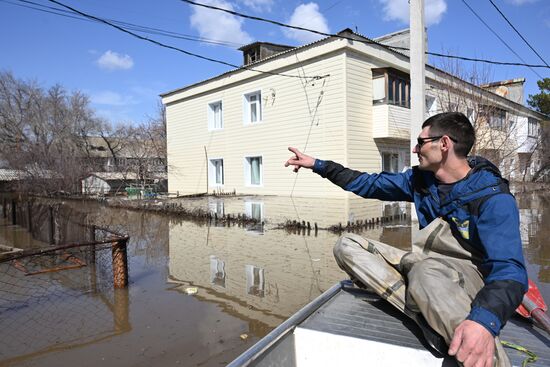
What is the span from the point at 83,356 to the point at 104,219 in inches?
391

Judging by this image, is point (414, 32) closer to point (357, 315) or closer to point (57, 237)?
point (357, 315)

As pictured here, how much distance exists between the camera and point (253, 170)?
60.8 ft

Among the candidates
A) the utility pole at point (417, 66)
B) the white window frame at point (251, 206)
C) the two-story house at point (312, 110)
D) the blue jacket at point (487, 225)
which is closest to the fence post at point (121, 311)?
the blue jacket at point (487, 225)

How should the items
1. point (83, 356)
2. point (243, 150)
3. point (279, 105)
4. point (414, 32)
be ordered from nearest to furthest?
1. point (83, 356)
2. point (414, 32)
3. point (279, 105)
4. point (243, 150)

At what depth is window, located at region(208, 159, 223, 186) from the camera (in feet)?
68.2

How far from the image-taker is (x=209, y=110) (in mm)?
20719

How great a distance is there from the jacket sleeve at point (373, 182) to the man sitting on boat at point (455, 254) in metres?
0.02

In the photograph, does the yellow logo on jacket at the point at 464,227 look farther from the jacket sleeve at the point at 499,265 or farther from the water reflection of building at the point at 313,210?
the water reflection of building at the point at 313,210

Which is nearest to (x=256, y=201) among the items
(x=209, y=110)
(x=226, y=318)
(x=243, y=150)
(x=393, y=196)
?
(x=243, y=150)

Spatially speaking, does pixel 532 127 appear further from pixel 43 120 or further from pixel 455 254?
pixel 43 120

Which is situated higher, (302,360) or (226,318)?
(302,360)

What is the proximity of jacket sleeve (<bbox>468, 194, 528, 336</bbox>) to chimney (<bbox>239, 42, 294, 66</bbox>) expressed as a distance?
699 inches

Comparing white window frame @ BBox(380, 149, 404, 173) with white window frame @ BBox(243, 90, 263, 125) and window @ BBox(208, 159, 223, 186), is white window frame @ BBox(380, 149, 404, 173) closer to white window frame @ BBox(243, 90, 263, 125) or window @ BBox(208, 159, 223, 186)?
white window frame @ BBox(243, 90, 263, 125)

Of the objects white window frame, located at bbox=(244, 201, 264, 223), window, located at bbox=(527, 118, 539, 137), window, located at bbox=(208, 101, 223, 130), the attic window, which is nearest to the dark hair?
white window frame, located at bbox=(244, 201, 264, 223)
